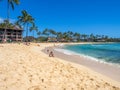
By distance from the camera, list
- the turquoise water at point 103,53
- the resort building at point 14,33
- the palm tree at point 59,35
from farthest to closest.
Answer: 1. the palm tree at point 59,35
2. the resort building at point 14,33
3. the turquoise water at point 103,53

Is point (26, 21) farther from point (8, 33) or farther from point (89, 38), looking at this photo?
point (89, 38)

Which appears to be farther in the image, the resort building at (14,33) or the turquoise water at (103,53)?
the resort building at (14,33)

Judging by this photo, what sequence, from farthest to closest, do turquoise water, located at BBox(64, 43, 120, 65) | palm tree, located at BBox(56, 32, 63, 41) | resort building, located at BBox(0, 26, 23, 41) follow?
palm tree, located at BBox(56, 32, 63, 41), resort building, located at BBox(0, 26, 23, 41), turquoise water, located at BBox(64, 43, 120, 65)

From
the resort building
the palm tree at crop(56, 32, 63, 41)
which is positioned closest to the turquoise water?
the resort building

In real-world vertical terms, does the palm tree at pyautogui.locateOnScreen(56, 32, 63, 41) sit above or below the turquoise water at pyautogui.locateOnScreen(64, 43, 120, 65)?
above

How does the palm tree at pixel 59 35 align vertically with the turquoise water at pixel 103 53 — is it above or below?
above

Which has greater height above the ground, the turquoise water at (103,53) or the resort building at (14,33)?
the resort building at (14,33)

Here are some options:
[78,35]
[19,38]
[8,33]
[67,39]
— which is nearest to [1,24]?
[8,33]

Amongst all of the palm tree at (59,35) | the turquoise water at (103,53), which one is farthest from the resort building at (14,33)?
the palm tree at (59,35)

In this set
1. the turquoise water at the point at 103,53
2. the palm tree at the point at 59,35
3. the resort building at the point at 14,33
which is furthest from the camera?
the palm tree at the point at 59,35

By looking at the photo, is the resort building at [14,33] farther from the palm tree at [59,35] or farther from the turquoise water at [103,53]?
the palm tree at [59,35]

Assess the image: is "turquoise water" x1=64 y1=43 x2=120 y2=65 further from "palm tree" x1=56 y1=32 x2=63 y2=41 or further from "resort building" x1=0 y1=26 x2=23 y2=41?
"palm tree" x1=56 y1=32 x2=63 y2=41

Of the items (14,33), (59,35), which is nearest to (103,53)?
(14,33)

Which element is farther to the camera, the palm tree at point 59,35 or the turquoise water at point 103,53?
the palm tree at point 59,35
